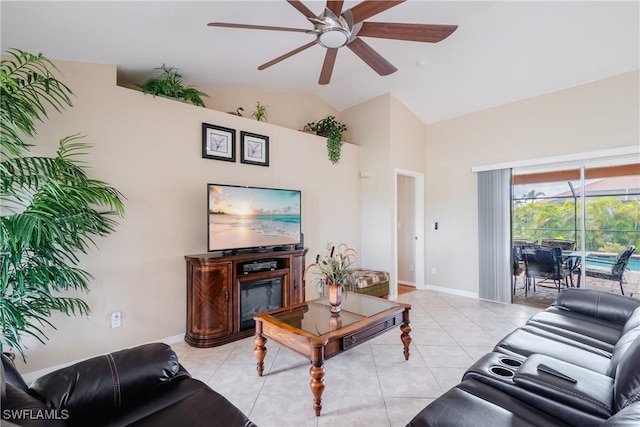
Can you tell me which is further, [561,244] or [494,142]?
[494,142]

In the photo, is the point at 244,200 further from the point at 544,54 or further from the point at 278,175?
the point at 544,54

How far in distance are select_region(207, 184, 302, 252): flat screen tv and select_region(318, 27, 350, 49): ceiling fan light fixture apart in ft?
5.69

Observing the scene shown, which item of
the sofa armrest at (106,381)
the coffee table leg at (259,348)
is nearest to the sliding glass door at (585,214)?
the coffee table leg at (259,348)

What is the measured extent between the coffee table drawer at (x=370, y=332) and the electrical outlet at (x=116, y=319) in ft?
6.90

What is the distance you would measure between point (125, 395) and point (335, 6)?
2432 mm

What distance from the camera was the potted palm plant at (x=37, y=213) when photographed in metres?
1.83

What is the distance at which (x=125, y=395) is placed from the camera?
1.28 meters

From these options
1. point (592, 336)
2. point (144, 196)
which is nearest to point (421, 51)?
point (592, 336)

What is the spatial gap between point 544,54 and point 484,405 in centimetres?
390

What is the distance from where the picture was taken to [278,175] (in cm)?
386

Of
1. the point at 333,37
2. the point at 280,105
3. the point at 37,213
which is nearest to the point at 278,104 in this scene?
the point at 280,105

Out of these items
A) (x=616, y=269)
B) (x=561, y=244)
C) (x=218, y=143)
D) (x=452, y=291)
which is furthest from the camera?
(x=452, y=291)

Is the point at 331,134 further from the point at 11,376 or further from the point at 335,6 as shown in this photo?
the point at 11,376

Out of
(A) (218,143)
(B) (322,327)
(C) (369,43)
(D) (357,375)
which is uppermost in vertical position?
(C) (369,43)
